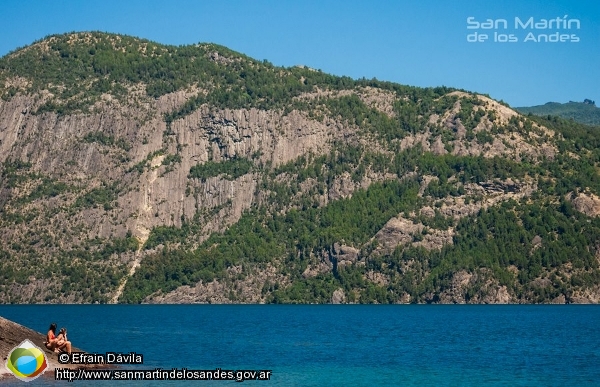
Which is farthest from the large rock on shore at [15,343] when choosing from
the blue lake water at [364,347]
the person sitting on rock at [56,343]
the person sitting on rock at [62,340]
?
the person sitting on rock at [62,340]

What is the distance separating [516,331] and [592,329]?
40.6 ft

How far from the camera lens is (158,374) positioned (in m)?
84.6

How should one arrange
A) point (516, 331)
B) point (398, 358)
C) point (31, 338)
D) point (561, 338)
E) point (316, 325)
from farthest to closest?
1. point (316, 325)
2. point (516, 331)
3. point (561, 338)
4. point (398, 358)
5. point (31, 338)

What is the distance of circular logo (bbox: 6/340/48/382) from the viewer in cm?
7356

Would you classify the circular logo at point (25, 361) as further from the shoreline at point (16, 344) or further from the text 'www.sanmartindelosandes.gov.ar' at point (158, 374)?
the shoreline at point (16, 344)

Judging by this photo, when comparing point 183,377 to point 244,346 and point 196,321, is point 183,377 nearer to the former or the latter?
point 244,346

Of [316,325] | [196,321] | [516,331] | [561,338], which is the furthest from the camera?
[196,321]

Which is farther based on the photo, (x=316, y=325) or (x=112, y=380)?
(x=316, y=325)

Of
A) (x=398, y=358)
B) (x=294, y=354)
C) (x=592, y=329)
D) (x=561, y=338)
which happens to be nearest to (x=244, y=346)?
(x=294, y=354)

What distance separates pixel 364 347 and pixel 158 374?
42580 millimetres

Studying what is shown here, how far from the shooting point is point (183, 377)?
82062 mm

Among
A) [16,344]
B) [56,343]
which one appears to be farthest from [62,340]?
[16,344]

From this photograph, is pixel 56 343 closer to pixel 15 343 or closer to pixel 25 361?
pixel 15 343

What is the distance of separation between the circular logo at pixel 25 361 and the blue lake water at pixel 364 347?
472cm
